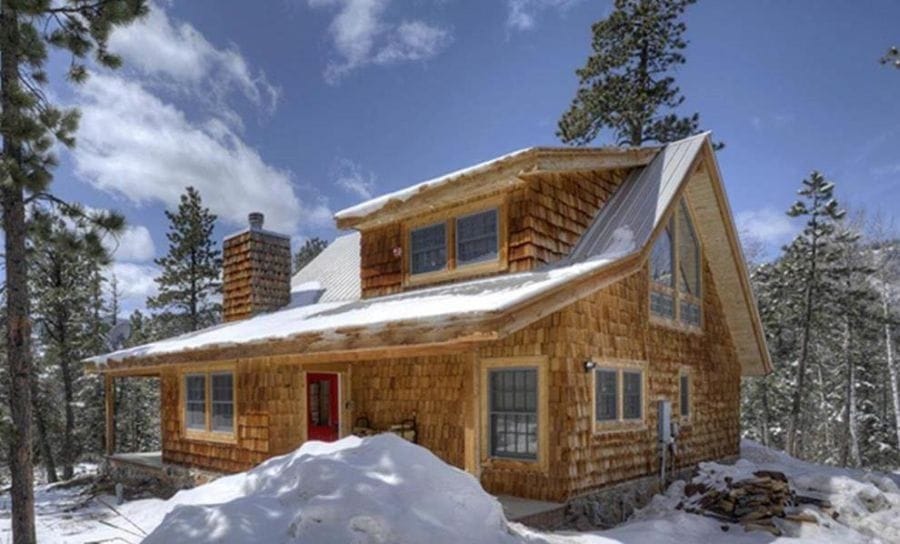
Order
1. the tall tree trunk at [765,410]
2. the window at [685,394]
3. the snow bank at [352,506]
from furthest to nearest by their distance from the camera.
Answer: the tall tree trunk at [765,410] → the window at [685,394] → the snow bank at [352,506]

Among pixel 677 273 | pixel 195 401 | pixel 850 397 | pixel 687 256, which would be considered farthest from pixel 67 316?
pixel 850 397

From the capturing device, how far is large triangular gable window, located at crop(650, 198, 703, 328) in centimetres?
994

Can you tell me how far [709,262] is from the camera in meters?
12.0

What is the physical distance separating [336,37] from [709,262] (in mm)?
13208

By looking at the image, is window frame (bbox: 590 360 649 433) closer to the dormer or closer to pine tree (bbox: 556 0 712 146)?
the dormer

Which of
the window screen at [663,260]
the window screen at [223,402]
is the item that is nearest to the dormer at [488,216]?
the window screen at [663,260]

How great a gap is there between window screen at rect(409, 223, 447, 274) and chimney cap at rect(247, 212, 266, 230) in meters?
5.55

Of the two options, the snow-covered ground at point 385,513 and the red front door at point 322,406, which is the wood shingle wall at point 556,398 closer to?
the snow-covered ground at point 385,513

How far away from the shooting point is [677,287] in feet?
34.5

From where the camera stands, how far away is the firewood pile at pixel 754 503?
7.50 m

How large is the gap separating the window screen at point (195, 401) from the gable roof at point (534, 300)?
105 centimetres

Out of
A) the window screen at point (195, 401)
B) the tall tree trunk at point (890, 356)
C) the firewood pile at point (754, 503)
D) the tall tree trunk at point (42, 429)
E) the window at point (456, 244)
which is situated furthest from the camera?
the tall tree trunk at point (890, 356)

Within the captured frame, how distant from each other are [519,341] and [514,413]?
1.05 meters

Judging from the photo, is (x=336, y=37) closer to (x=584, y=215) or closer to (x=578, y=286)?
(x=584, y=215)
